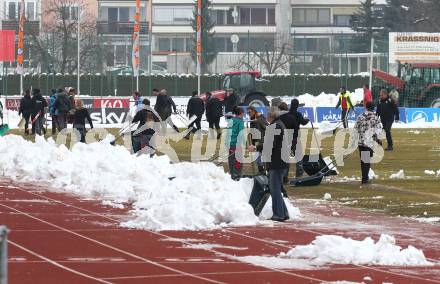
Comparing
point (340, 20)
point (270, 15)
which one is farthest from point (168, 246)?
point (340, 20)

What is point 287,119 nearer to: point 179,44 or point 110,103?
point 110,103

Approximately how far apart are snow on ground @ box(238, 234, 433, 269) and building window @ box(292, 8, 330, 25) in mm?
91551

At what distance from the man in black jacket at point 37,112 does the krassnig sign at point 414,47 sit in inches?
1092

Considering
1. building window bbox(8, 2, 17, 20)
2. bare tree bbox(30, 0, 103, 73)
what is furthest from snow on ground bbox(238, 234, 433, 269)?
building window bbox(8, 2, 17, 20)

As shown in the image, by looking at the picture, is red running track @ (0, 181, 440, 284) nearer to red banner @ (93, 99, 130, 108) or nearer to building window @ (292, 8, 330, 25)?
red banner @ (93, 99, 130, 108)

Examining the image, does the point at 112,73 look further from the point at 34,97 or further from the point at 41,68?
the point at 34,97

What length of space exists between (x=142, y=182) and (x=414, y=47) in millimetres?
47106

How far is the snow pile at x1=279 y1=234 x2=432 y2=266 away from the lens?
597 inches

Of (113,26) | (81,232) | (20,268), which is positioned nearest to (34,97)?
(81,232)

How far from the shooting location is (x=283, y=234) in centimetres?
1855

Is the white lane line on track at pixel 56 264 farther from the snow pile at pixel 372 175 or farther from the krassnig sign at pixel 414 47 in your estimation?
the krassnig sign at pixel 414 47

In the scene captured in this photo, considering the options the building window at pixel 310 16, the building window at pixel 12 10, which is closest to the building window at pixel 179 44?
the building window at pixel 310 16

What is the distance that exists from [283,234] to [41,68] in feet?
233

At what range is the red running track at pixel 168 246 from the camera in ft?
46.5
